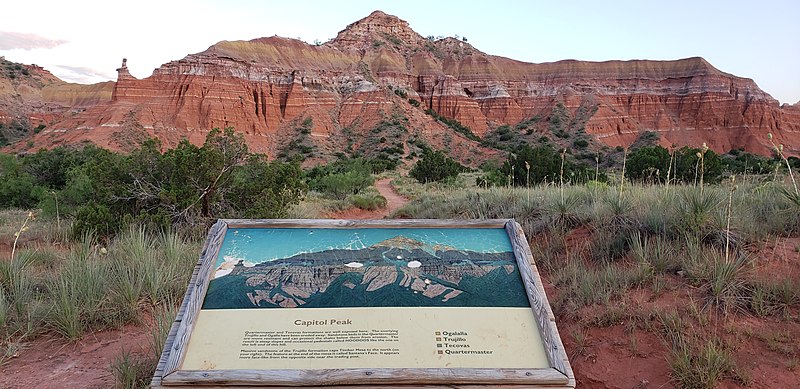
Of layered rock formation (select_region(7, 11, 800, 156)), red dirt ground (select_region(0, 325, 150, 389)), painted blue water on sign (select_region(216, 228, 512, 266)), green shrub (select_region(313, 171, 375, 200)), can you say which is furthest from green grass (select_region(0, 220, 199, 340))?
layered rock formation (select_region(7, 11, 800, 156))

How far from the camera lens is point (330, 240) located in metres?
3.47

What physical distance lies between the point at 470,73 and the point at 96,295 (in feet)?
250

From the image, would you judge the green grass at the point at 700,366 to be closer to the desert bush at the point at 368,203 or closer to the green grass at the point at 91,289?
the green grass at the point at 91,289

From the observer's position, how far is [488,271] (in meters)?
3.20

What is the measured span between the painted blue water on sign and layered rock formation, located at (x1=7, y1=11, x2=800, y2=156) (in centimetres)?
4669

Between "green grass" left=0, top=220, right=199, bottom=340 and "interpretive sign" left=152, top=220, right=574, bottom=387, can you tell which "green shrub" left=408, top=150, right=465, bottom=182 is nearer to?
"green grass" left=0, top=220, right=199, bottom=340

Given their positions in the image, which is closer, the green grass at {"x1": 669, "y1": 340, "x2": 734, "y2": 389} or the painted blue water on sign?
the green grass at {"x1": 669, "y1": 340, "x2": 734, "y2": 389}

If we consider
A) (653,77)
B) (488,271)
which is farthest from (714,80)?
(488,271)

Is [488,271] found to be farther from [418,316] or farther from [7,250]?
[7,250]

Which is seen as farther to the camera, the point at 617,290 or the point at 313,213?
the point at 313,213

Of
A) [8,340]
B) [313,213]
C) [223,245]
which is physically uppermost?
[223,245]

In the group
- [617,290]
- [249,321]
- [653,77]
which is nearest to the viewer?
[249,321]

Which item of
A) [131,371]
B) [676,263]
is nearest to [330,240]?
[131,371]

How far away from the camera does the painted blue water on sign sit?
3.34m
